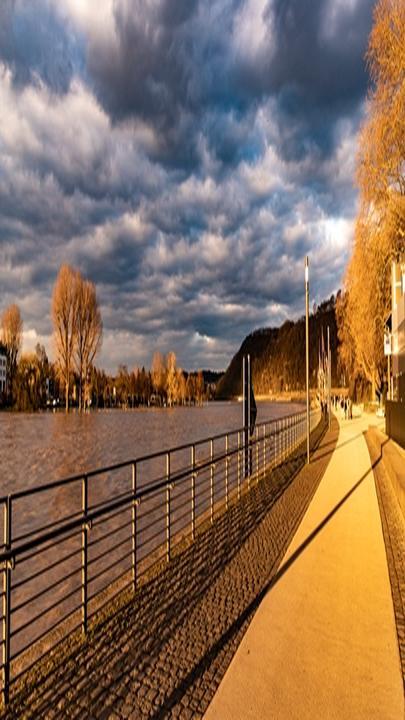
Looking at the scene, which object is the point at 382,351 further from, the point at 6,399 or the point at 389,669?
the point at 6,399

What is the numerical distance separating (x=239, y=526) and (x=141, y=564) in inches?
67.0

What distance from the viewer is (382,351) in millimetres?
31641

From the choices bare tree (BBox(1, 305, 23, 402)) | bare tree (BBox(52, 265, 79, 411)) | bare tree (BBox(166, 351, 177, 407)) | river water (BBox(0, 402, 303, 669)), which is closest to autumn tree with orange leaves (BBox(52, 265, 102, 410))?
bare tree (BBox(52, 265, 79, 411))

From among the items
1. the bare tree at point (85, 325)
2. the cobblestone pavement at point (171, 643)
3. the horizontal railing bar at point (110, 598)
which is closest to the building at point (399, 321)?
the cobblestone pavement at point (171, 643)

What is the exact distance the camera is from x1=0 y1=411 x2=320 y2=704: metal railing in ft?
10.7

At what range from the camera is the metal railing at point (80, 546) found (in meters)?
3.26

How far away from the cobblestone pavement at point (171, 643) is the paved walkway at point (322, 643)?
0.51 feet

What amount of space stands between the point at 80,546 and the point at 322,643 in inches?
196

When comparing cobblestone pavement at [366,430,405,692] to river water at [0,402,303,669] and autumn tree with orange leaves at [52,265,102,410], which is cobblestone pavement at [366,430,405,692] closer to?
river water at [0,402,303,669]

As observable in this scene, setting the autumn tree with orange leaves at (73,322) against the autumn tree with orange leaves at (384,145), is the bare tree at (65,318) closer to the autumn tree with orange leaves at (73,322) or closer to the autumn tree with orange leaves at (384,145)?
the autumn tree with orange leaves at (73,322)

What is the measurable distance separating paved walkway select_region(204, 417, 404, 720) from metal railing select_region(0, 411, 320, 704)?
1353 mm

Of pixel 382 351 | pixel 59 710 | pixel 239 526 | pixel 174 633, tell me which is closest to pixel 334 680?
pixel 174 633

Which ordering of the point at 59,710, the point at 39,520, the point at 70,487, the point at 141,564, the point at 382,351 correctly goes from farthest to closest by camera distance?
the point at 382,351 < the point at 70,487 < the point at 39,520 < the point at 141,564 < the point at 59,710

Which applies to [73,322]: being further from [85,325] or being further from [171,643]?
[171,643]
